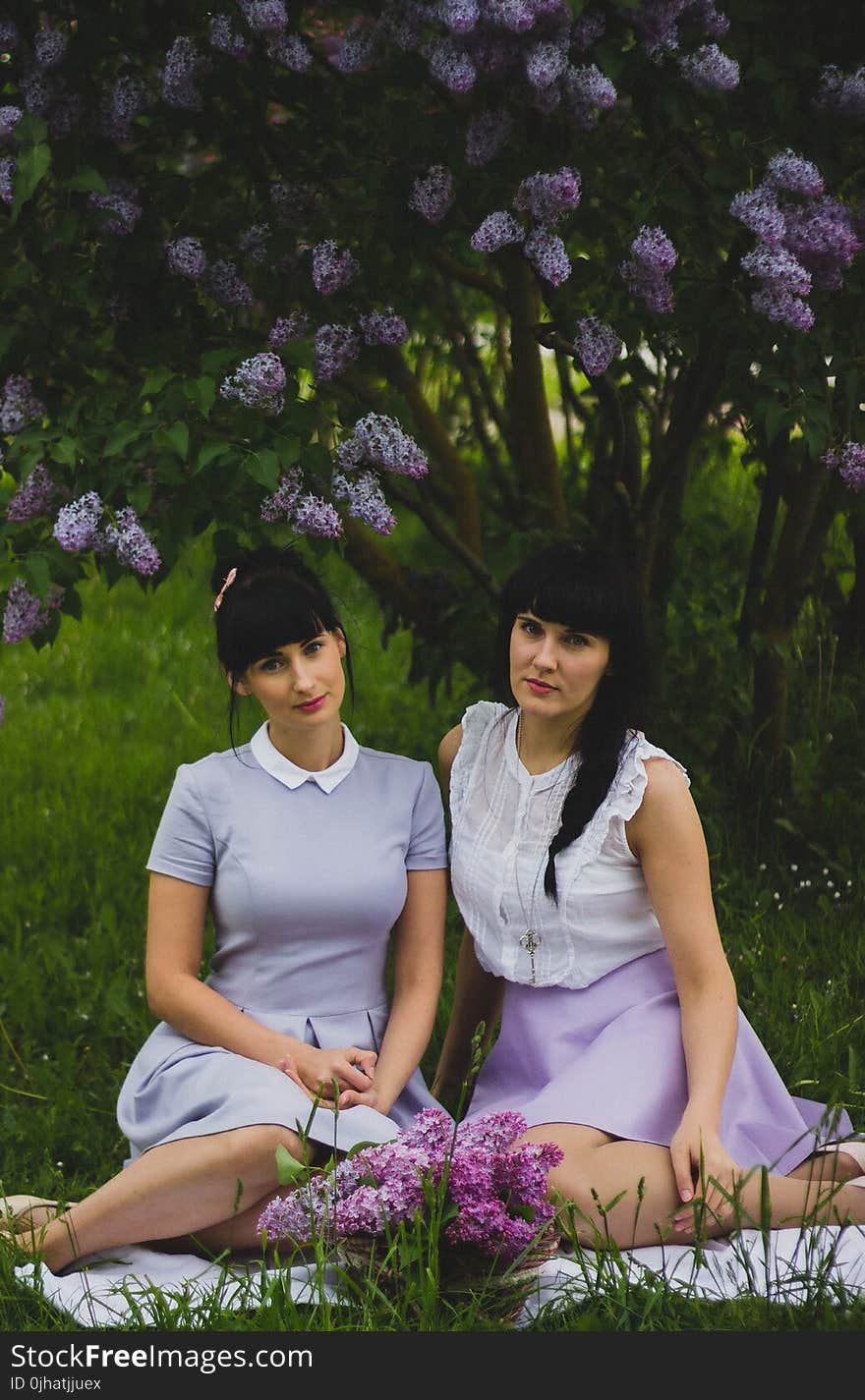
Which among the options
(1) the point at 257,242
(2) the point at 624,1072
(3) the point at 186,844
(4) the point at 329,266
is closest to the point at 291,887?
(3) the point at 186,844

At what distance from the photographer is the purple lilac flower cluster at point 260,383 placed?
109 inches

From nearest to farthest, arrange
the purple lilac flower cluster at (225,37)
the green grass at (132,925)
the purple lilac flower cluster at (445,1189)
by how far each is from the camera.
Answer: the purple lilac flower cluster at (445,1189), the green grass at (132,925), the purple lilac flower cluster at (225,37)

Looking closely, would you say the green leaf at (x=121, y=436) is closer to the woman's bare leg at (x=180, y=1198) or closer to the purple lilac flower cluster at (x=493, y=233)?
the purple lilac flower cluster at (x=493, y=233)

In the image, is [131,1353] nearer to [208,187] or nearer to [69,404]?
[69,404]

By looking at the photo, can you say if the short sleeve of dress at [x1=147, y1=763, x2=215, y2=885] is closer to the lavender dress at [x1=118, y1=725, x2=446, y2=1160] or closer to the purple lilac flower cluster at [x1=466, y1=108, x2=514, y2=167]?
the lavender dress at [x1=118, y1=725, x2=446, y2=1160]

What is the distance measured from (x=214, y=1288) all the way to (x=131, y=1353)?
16 cm

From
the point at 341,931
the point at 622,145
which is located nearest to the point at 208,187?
the point at 622,145

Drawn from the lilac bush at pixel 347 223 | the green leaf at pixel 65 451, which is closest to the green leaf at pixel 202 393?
the lilac bush at pixel 347 223

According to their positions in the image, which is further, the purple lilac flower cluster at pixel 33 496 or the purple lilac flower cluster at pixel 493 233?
the purple lilac flower cluster at pixel 33 496

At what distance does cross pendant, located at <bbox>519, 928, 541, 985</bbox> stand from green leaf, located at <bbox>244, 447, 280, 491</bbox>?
0.88 m

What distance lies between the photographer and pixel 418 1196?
90.0 inches

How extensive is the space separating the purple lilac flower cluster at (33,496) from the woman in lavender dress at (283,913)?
350 millimetres

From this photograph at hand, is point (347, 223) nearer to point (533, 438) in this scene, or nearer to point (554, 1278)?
point (533, 438)

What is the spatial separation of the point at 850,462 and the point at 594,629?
69cm
